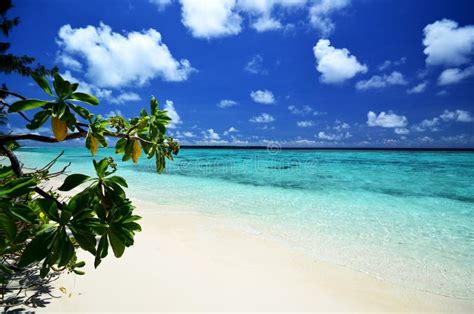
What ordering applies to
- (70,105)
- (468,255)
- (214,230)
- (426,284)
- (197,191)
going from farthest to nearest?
(197,191), (214,230), (468,255), (426,284), (70,105)

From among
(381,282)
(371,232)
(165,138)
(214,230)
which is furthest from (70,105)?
(371,232)

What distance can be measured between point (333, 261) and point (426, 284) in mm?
1016

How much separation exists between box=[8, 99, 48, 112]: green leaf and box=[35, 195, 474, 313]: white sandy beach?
1.78 metres

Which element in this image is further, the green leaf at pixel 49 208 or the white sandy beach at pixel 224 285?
the white sandy beach at pixel 224 285

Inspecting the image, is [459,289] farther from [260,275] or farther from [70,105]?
[70,105]

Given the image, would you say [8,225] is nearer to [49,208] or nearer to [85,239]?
[49,208]

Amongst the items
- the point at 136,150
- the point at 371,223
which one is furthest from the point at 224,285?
the point at 371,223

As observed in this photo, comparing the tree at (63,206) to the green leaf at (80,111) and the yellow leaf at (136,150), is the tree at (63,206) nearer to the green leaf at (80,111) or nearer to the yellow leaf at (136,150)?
the green leaf at (80,111)

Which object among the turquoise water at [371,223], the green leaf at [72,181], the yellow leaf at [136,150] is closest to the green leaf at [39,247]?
the green leaf at [72,181]

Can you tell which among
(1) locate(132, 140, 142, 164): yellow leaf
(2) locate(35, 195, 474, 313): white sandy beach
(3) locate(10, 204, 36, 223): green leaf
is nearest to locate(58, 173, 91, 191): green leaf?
(3) locate(10, 204, 36, 223): green leaf

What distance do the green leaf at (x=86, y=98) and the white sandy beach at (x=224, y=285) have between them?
1816 mm

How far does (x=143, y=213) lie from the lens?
5.48 m

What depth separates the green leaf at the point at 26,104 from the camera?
859mm

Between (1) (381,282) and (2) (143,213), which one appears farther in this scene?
(2) (143,213)
